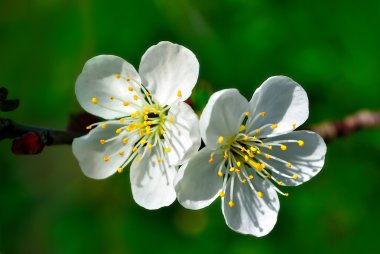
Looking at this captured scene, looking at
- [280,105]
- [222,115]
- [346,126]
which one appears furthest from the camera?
[346,126]

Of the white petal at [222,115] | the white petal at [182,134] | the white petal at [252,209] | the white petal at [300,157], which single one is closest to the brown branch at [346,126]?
the white petal at [300,157]

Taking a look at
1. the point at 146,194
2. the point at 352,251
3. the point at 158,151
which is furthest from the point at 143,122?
the point at 352,251

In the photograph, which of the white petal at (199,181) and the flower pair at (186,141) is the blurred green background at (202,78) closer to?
the flower pair at (186,141)

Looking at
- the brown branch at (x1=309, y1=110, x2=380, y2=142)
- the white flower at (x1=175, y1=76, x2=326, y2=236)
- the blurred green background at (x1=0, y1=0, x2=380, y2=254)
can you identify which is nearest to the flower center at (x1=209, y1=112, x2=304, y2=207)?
the white flower at (x1=175, y1=76, x2=326, y2=236)

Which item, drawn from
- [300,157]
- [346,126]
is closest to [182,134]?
[300,157]

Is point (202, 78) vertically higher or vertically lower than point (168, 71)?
lower

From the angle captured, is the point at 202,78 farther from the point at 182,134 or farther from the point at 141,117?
the point at 182,134

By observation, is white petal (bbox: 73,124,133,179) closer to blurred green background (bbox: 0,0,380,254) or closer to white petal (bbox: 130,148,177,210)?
white petal (bbox: 130,148,177,210)
